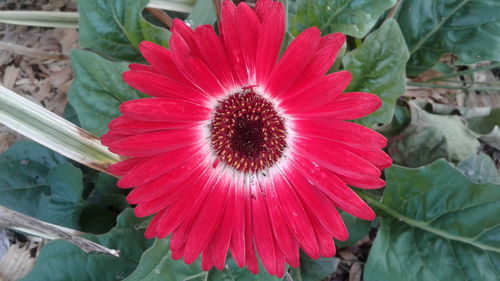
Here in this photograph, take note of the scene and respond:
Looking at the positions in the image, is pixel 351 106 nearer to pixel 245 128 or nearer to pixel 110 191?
pixel 245 128

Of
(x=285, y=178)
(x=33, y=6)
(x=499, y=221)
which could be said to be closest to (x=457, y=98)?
(x=499, y=221)

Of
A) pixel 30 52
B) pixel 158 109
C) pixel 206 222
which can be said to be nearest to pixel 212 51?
pixel 158 109

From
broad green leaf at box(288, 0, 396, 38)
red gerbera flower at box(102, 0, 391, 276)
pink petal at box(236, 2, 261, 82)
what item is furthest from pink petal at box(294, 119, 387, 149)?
broad green leaf at box(288, 0, 396, 38)

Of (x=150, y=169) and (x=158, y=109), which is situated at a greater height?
(x=158, y=109)

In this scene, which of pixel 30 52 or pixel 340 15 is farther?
pixel 30 52

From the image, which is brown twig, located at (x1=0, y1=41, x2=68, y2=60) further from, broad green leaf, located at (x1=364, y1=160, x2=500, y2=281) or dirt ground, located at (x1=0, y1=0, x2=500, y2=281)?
broad green leaf, located at (x1=364, y1=160, x2=500, y2=281)

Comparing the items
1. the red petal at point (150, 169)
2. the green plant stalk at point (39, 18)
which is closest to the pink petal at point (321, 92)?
the red petal at point (150, 169)

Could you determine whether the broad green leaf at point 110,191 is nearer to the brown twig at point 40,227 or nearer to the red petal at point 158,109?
the brown twig at point 40,227
